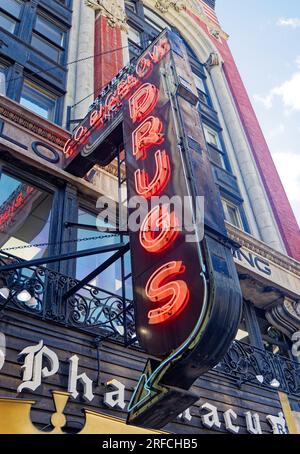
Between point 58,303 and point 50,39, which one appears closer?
point 58,303

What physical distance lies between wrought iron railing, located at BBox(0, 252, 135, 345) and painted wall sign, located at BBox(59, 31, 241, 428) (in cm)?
146

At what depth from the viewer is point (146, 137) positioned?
835 cm

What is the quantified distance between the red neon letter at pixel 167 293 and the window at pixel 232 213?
36.9ft

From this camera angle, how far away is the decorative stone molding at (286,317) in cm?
1359

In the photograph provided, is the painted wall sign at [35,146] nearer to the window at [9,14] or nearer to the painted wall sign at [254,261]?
the painted wall sign at [254,261]

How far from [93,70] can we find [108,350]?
35.7 ft

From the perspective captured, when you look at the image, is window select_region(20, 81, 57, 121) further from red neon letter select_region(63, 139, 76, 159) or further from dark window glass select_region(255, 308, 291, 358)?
dark window glass select_region(255, 308, 291, 358)

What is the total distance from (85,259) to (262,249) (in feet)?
20.7

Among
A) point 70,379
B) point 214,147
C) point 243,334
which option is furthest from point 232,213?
point 70,379

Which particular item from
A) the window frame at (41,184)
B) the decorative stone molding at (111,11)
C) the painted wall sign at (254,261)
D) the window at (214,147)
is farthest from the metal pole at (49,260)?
the decorative stone molding at (111,11)

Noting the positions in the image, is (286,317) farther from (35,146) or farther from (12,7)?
(12,7)

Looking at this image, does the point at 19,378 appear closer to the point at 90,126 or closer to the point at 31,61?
the point at 90,126

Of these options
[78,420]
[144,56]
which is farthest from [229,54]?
[78,420]
